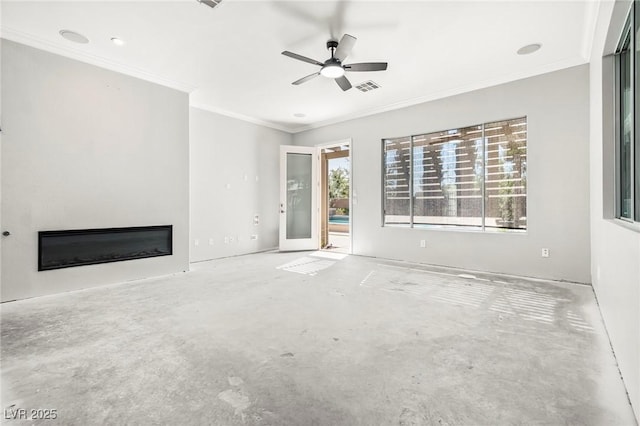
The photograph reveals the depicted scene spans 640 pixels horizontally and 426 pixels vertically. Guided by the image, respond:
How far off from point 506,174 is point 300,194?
402 centimetres

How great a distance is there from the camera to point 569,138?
12.5 feet

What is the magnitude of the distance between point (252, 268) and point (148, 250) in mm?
1495

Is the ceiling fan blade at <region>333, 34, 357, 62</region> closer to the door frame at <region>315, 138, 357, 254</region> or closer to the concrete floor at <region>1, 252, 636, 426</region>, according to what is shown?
the concrete floor at <region>1, 252, 636, 426</region>

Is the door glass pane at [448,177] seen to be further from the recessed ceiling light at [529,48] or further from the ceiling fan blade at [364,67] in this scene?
the ceiling fan blade at [364,67]

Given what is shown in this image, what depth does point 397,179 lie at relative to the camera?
5559 millimetres

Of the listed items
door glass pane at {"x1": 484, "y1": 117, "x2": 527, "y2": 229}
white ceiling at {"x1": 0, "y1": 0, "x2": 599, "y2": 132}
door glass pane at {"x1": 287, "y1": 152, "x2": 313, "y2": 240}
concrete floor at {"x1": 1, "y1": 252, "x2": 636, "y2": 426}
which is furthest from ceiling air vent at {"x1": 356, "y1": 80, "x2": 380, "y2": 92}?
concrete floor at {"x1": 1, "y1": 252, "x2": 636, "y2": 426}

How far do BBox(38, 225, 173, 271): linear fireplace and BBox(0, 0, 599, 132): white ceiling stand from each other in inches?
83.2

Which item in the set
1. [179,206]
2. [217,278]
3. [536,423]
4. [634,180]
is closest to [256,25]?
[179,206]

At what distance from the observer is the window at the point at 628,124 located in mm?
2002

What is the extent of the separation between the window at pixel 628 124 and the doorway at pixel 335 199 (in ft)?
12.6

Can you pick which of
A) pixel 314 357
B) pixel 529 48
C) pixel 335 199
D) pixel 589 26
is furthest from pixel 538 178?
pixel 335 199

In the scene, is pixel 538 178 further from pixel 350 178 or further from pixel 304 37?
pixel 304 37

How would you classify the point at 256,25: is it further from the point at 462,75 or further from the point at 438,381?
the point at 438,381

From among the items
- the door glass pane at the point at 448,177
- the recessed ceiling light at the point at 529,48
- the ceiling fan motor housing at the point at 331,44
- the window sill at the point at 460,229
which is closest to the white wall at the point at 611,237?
the recessed ceiling light at the point at 529,48
